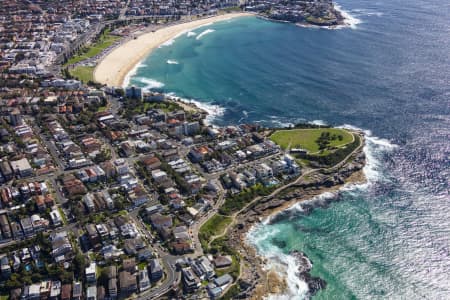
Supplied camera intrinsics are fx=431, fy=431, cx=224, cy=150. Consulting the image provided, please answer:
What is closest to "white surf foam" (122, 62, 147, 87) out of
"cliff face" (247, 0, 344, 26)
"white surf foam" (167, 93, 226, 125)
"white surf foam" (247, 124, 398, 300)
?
"white surf foam" (167, 93, 226, 125)

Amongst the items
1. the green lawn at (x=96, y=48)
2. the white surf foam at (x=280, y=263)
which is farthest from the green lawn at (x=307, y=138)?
the green lawn at (x=96, y=48)

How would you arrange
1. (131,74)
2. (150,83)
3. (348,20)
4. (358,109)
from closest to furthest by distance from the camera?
(358,109), (150,83), (131,74), (348,20)

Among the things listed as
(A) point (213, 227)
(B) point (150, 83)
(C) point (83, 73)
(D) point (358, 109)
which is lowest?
(A) point (213, 227)

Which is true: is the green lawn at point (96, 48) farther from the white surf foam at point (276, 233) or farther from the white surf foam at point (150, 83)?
the white surf foam at point (276, 233)

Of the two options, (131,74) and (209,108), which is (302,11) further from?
(209,108)

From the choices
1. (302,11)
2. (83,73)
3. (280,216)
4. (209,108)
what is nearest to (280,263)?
(280,216)

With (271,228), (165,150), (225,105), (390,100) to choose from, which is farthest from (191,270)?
(390,100)

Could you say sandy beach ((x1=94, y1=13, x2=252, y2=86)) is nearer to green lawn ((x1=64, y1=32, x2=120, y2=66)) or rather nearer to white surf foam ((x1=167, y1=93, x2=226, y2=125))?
green lawn ((x1=64, y1=32, x2=120, y2=66))
